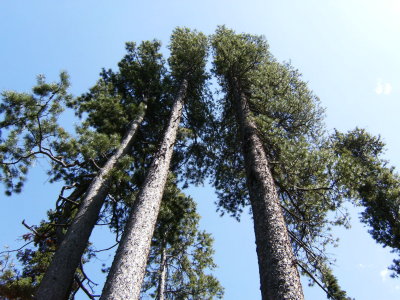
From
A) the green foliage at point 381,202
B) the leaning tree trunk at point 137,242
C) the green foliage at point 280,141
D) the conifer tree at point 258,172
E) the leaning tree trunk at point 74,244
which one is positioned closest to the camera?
the leaning tree trunk at point 137,242

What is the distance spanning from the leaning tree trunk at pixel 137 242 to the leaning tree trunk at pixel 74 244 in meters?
1.19

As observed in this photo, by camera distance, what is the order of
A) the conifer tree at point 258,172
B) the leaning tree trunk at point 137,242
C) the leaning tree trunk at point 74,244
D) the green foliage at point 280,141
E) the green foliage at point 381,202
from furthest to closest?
1. the green foliage at point 381,202
2. the green foliage at point 280,141
3. the leaning tree trunk at point 74,244
4. the conifer tree at point 258,172
5. the leaning tree trunk at point 137,242

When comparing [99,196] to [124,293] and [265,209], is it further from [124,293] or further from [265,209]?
[265,209]

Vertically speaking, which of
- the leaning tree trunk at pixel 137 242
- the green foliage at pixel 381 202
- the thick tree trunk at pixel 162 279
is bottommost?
the leaning tree trunk at pixel 137 242

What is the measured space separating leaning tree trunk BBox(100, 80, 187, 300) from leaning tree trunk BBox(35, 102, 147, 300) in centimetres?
119

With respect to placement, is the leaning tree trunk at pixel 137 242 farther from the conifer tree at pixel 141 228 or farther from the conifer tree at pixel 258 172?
the conifer tree at pixel 258 172

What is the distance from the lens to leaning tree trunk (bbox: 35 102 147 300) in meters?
4.88

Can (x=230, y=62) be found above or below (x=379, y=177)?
above

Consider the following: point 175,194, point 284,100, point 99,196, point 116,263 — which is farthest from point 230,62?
point 116,263

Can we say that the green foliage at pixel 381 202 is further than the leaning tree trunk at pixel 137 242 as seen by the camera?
Yes

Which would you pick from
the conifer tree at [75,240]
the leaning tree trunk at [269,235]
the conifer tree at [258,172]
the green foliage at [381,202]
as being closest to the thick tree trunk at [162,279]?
the conifer tree at [75,240]

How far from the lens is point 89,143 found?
660cm

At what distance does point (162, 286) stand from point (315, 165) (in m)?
6.67

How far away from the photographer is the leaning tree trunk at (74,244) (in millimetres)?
4879
